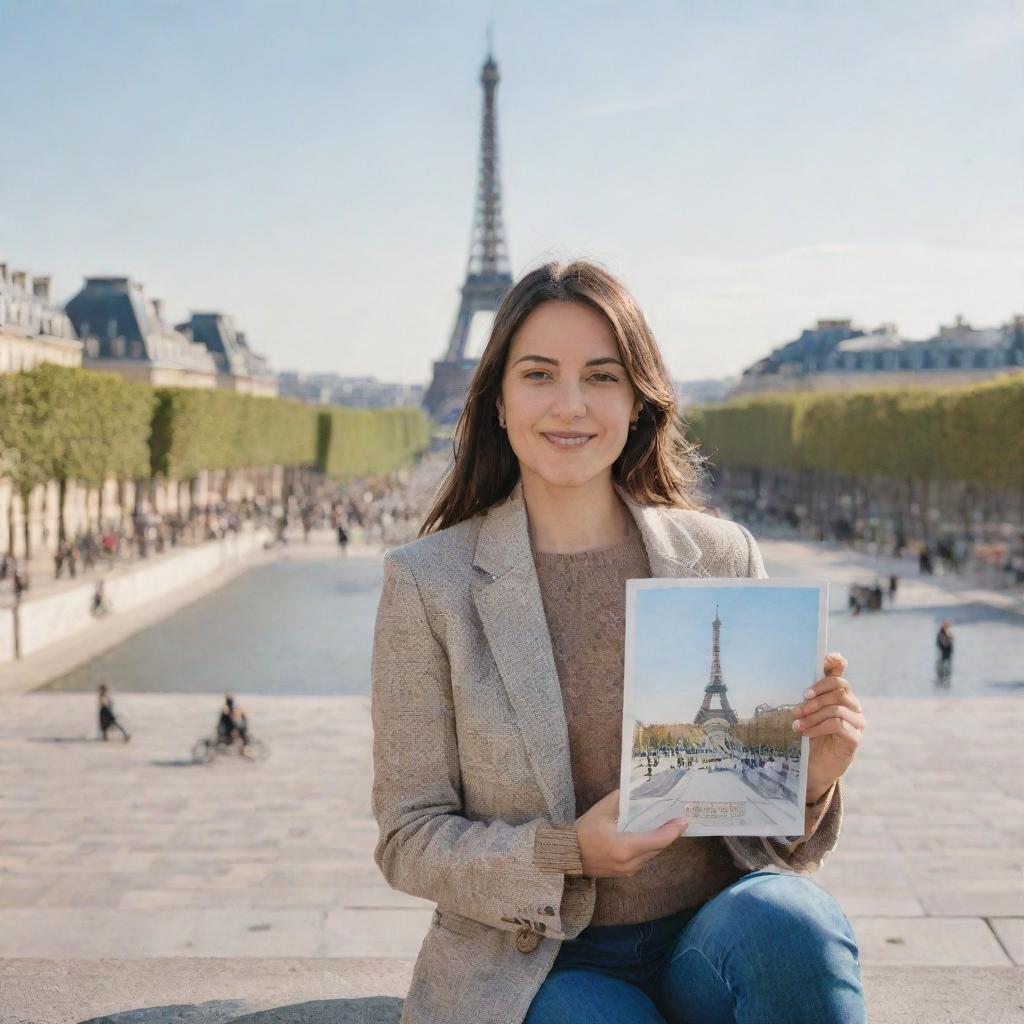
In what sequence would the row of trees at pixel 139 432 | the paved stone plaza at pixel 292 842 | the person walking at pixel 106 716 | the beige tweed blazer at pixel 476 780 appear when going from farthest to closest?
the row of trees at pixel 139 432
the person walking at pixel 106 716
the paved stone plaza at pixel 292 842
the beige tweed blazer at pixel 476 780

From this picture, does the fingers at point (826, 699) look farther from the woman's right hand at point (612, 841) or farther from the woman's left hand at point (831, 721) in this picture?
the woman's right hand at point (612, 841)

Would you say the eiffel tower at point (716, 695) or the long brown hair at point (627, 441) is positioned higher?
the long brown hair at point (627, 441)

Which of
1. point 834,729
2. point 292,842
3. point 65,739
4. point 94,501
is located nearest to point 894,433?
point 94,501

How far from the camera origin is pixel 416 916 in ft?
22.4

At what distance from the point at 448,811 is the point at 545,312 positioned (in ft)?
2.87

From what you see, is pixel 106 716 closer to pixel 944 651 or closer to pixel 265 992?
pixel 944 651

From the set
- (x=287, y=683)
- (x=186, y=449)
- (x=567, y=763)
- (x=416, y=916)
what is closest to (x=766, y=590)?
(x=567, y=763)

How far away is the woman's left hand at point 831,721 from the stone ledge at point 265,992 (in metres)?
0.82

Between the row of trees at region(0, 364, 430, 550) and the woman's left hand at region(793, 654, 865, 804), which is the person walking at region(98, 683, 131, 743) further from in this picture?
the row of trees at region(0, 364, 430, 550)

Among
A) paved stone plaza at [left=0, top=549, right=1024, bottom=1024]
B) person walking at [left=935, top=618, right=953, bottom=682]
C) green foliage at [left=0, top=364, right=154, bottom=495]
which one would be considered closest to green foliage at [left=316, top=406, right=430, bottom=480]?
green foliage at [left=0, top=364, right=154, bottom=495]

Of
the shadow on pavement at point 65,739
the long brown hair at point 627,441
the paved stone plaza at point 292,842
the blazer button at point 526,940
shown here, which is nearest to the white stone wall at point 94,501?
the shadow on pavement at point 65,739

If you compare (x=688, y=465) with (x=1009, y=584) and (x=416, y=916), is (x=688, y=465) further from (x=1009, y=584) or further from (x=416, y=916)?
(x=1009, y=584)

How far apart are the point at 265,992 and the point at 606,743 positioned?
1.10 metres

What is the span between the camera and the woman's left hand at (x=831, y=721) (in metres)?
2.24
